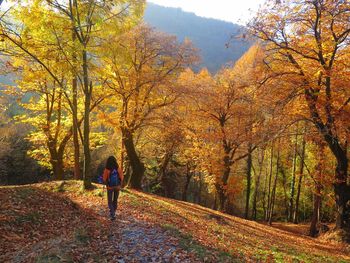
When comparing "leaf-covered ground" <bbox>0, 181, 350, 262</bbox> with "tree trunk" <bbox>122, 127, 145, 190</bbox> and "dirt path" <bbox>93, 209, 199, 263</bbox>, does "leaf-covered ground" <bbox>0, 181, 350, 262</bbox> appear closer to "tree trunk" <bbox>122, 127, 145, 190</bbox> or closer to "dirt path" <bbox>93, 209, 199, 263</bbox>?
"dirt path" <bbox>93, 209, 199, 263</bbox>

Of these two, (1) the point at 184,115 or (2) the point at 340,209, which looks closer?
(2) the point at 340,209

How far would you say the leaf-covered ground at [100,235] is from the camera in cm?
712

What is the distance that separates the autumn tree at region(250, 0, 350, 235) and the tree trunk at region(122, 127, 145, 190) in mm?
8546

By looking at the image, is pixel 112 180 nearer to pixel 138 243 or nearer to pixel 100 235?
pixel 100 235

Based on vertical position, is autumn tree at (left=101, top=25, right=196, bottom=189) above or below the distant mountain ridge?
below

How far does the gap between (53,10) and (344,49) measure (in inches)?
463

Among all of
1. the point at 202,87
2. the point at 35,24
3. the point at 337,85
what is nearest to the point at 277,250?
the point at 337,85

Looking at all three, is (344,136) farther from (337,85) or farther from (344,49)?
(344,49)

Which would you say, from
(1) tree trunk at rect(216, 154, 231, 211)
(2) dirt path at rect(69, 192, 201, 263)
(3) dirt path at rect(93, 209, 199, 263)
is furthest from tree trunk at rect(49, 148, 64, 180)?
(3) dirt path at rect(93, 209, 199, 263)

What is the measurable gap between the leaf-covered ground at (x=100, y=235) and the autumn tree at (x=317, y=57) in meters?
5.74

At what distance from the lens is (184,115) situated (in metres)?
22.7

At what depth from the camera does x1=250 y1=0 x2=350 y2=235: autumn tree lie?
12.9 metres

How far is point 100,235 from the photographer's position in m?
8.23

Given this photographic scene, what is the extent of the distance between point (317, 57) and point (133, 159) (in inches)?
422
